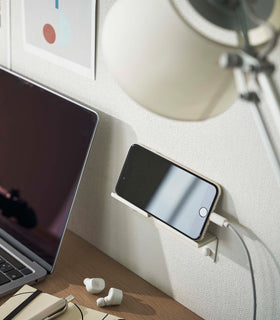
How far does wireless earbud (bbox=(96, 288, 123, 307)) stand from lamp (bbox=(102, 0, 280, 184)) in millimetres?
517

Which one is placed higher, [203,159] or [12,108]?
[12,108]

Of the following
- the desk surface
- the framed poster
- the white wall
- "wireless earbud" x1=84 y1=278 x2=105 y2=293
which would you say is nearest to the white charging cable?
the white wall

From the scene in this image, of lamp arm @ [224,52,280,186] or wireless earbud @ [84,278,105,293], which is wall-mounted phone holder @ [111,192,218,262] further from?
lamp arm @ [224,52,280,186]

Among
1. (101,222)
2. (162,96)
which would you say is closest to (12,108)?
(101,222)

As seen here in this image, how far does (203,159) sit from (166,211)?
0.12 metres

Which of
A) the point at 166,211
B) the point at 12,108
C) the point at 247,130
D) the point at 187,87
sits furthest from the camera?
the point at 12,108

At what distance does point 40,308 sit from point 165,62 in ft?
1.83

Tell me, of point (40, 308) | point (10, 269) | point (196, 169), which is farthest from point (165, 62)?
point (10, 269)

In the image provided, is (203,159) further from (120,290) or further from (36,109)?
(36,109)

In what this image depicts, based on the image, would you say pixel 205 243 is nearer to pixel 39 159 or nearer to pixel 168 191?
pixel 168 191

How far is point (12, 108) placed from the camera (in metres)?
1.23

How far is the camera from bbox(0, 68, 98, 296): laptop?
1.08 meters

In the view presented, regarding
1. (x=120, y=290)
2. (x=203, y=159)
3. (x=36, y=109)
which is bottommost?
(x=120, y=290)

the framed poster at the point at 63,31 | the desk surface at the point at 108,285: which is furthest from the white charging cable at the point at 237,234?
the framed poster at the point at 63,31
